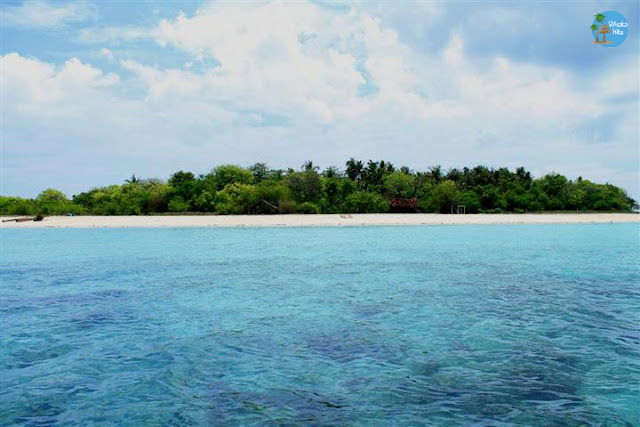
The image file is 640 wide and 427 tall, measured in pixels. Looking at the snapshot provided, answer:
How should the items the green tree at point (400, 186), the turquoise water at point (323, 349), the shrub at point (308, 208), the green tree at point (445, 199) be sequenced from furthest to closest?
the green tree at point (400, 186) → the green tree at point (445, 199) → the shrub at point (308, 208) → the turquoise water at point (323, 349)

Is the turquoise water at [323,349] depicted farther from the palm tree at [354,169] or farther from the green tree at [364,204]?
the palm tree at [354,169]

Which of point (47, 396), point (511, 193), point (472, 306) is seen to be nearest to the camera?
point (47, 396)

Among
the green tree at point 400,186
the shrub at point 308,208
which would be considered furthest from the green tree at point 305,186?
the green tree at point 400,186

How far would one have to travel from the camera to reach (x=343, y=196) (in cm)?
7125

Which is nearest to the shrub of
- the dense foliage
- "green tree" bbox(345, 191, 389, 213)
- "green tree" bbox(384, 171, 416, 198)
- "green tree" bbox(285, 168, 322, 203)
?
the dense foliage

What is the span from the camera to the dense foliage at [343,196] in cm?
6519

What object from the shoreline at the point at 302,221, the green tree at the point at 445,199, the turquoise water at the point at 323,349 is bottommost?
the turquoise water at the point at 323,349

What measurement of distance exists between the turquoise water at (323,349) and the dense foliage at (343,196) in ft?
162

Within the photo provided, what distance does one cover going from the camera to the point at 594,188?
76.0m

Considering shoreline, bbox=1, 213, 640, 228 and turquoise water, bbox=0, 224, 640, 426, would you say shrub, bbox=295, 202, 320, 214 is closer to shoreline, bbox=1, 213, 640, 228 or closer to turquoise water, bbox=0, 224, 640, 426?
shoreline, bbox=1, 213, 640, 228

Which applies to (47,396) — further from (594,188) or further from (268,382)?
(594,188)

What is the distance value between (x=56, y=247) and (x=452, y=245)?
2374 centimetres

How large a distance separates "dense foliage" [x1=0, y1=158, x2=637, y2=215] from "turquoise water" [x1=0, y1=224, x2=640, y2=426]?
49481 millimetres

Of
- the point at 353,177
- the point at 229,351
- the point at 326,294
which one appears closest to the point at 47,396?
the point at 229,351
